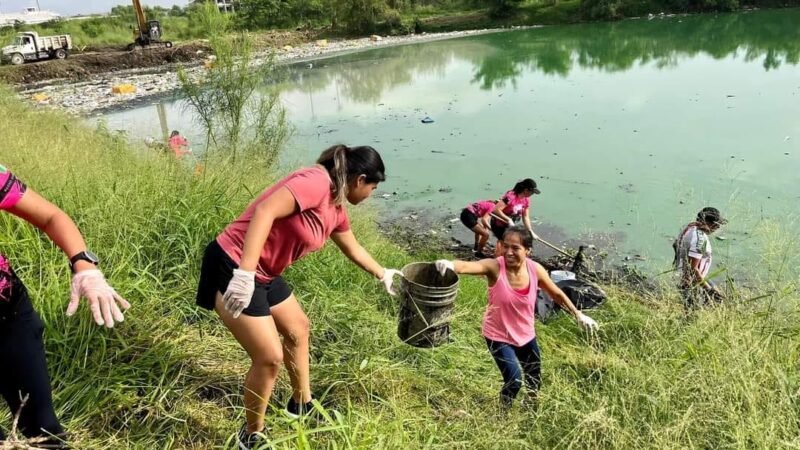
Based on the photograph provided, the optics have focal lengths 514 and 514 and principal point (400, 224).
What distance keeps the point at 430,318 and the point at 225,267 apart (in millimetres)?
974

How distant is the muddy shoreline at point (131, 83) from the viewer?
15055mm

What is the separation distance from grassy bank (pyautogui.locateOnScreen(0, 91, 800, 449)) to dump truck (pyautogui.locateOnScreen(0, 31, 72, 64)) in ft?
79.7

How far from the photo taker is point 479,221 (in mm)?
5871

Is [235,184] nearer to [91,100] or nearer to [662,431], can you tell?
[662,431]

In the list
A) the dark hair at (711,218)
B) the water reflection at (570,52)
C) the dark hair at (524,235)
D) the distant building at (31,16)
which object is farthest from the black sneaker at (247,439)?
the distant building at (31,16)

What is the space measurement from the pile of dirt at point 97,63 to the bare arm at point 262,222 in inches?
884

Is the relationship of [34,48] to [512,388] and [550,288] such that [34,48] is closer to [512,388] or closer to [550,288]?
[550,288]

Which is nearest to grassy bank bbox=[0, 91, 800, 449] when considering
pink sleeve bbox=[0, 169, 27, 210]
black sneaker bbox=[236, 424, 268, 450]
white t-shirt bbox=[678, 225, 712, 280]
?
black sneaker bbox=[236, 424, 268, 450]

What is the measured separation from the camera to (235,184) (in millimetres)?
4039

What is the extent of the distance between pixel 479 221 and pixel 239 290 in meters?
4.40

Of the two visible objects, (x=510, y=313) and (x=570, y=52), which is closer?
(x=510, y=313)

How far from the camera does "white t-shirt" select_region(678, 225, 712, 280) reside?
3.44 m

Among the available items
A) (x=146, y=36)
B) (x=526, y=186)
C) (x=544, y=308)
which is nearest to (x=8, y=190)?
(x=544, y=308)

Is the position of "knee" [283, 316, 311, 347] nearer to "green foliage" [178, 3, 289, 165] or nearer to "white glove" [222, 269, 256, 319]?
"white glove" [222, 269, 256, 319]
